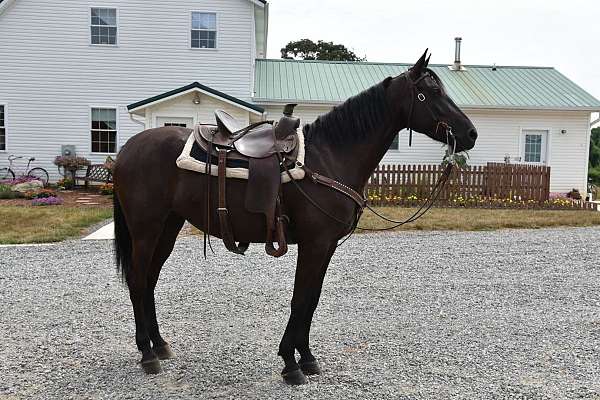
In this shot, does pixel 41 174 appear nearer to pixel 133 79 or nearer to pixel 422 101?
pixel 133 79

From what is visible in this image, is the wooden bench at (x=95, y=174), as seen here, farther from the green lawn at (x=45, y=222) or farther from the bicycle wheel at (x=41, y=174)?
the green lawn at (x=45, y=222)

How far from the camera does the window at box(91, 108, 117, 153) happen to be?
19.3m

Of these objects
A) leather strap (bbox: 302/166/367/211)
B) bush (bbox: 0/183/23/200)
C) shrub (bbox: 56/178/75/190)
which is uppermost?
leather strap (bbox: 302/166/367/211)

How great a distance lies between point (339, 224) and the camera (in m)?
3.85

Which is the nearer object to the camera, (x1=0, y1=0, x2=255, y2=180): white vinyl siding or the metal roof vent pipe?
(x1=0, y1=0, x2=255, y2=180): white vinyl siding

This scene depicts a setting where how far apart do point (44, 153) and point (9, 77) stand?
9.48 feet

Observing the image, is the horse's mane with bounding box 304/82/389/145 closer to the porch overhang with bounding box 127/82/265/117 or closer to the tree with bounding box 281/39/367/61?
the porch overhang with bounding box 127/82/265/117

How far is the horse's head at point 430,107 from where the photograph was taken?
385 cm

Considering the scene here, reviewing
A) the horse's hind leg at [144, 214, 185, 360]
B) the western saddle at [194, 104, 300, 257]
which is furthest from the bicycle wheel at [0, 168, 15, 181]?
the western saddle at [194, 104, 300, 257]

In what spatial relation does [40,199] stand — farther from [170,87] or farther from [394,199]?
[394,199]

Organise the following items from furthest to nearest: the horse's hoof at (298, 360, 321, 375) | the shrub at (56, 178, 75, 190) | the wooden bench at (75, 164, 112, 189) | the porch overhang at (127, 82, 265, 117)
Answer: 1. the shrub at (56, 178, 75, 190)
2. the wooden bench at (75, 164, 112, 189)
3. the porch overhang at (127, 82, 265, 117)
4. the horse's hoof at (298, 360, 321, 375)

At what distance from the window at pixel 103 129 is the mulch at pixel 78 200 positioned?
2390 millimetres

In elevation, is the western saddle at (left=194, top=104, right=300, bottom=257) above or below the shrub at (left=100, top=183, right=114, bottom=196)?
above

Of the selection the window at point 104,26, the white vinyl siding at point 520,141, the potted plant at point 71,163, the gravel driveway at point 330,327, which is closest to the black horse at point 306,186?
the gravel driveway at point 330,327
